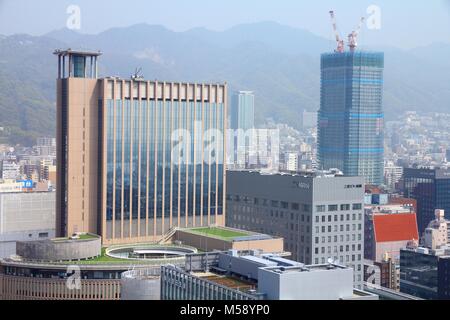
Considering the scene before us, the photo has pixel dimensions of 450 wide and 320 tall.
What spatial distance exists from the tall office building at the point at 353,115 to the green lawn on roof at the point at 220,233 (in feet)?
57.7

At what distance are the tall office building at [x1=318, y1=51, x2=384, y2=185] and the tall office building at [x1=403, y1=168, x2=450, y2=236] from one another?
5.44m

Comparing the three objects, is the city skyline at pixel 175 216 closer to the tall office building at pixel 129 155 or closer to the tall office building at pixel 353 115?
the tall office building at pixel 129 155

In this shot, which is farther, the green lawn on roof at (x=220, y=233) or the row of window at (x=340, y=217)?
the row of window at (x=340, y=217)

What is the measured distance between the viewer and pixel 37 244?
782 cm

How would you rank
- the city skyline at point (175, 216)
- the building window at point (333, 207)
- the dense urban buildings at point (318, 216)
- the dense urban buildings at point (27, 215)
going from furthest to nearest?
1. the dense urban buildings at point (27, 215)
2. the building window at point (333, 207)
3. the dense urban buildings at point (318, 216)
4. the city skyline at point (175, 216)

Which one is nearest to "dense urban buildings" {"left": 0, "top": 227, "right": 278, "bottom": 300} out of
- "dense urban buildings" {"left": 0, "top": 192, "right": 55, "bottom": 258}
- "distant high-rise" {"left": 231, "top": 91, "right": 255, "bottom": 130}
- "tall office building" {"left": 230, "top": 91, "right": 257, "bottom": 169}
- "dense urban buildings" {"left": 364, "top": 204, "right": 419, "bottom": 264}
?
"dense urban buildings" {"left": 0, "top": 192, "right": 55, "bottom": 258}

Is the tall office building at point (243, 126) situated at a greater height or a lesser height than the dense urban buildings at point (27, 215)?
greater

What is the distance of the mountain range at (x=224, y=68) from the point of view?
17.3 meters

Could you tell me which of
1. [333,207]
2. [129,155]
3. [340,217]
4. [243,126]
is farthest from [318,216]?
[243,126]

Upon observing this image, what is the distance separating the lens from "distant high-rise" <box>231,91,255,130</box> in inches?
1133

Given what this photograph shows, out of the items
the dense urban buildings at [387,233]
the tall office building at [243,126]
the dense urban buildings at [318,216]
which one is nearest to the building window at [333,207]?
the dense urban buildings at [318,216]

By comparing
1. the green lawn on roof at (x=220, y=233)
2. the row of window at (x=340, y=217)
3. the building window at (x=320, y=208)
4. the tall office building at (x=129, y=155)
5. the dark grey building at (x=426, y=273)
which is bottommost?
the dark grey building at (x=426, y=273)

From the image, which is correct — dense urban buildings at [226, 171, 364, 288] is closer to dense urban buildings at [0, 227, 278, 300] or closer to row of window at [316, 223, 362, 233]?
row of window at [316, 223, 362, 233]

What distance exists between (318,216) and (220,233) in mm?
1674
